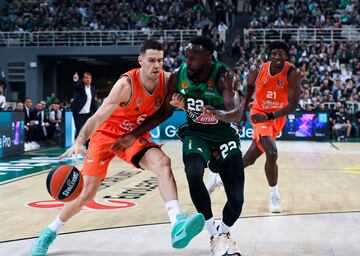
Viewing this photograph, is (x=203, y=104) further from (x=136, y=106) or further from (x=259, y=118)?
(x=259, y=118)

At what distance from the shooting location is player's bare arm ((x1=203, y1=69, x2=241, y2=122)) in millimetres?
4046

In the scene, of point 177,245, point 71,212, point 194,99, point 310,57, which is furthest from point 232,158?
point 310,57

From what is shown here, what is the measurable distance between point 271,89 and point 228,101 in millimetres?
2466

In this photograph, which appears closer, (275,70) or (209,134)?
(209,134)

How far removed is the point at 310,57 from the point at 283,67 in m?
16.9

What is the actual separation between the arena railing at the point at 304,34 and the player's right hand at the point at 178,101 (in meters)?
20.3

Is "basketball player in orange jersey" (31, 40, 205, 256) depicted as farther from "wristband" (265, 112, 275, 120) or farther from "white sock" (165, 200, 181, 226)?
"wristband" (265, 112, 275, 120)

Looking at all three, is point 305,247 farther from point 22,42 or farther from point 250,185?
point 22,42

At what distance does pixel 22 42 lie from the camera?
2828cm

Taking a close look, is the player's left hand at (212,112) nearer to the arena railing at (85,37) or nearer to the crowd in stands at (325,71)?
the crowd in stands at (325,71)

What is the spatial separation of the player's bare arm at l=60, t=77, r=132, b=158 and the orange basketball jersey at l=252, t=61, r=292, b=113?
99.5 inches

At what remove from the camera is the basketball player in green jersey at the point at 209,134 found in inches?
166

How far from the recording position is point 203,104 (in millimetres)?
→ 4316

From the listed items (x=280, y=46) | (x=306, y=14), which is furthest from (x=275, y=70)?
(x=306, y=14)
